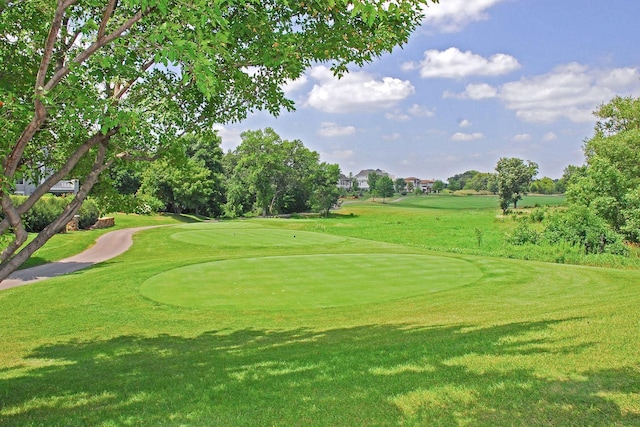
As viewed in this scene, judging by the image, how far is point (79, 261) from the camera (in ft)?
80.9

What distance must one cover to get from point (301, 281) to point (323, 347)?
7.86 metres

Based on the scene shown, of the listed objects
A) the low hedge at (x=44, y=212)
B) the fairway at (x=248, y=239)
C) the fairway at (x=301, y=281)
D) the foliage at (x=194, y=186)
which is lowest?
the fairway at (x=248, y=239)

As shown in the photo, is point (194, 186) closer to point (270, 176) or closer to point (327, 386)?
point (270, 176)

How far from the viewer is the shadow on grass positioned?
15.1ft

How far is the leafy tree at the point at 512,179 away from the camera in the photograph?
92625 millimetres

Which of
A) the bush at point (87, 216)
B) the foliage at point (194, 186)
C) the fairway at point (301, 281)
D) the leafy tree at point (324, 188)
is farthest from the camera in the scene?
the leafy tree at point (324, 188)

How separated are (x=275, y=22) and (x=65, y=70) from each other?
10.8 feet

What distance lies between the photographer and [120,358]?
849 centimetres

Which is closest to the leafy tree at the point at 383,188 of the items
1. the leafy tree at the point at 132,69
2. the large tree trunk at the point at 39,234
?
the leafy tree at the point at 132,69

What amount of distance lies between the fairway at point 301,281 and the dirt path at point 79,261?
6.25 metres

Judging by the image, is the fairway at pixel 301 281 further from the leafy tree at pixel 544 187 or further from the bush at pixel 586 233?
the leafy tree at pixel 544 187

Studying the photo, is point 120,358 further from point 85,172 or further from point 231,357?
point 85,172

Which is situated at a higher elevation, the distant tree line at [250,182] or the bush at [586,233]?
the distant tree line at [250,182]

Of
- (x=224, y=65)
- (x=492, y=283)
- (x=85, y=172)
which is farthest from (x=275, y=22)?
(x=492, y=283)
